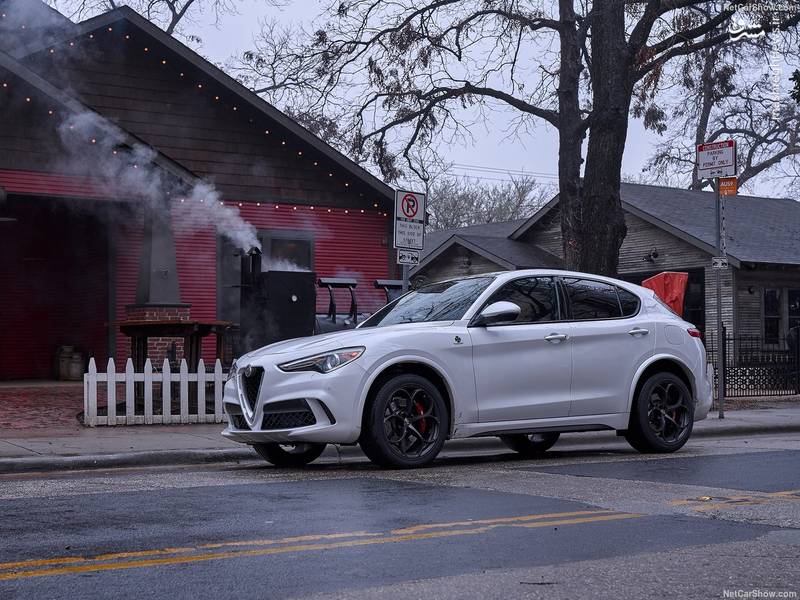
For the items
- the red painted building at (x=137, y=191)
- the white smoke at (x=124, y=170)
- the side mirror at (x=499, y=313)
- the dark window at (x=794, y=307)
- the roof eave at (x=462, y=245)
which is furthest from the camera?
the roof eave at (x=462, y=245)

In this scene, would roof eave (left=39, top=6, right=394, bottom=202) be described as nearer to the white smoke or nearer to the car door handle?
the white smoke

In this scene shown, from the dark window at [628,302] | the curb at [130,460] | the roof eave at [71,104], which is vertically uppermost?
the roof eave at [71,104]

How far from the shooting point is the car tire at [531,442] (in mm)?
11750

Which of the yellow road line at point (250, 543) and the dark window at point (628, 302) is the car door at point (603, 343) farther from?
the yellow road line at point (250, 543)

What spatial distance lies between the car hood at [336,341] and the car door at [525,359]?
49 cm

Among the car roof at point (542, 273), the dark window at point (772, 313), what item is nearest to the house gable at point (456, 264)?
the dark window at point (772, 313)

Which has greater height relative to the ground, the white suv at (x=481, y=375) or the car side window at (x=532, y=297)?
the car side window at (x=532, y=297)

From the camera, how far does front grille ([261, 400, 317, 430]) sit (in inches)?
372

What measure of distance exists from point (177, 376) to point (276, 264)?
7.35 metres

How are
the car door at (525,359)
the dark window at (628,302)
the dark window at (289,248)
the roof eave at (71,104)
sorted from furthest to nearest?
the dark window at (289,248), the roof eave at (71,104), the dark window at (628,302), the car door at (525,359)

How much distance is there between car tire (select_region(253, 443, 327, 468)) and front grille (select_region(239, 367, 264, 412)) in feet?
2.16

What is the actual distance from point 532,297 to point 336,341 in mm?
2102

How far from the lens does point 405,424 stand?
31.8 feet

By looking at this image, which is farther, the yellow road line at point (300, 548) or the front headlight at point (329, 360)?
the front headlight at point (329, 360)
